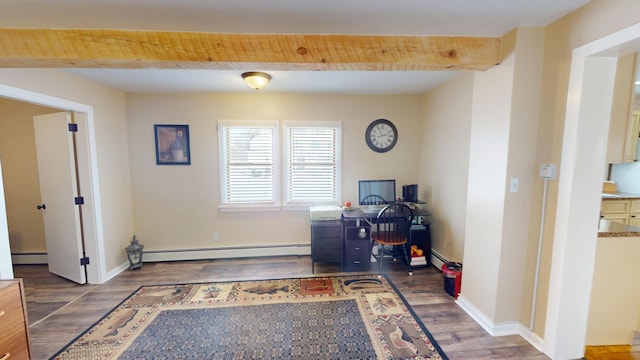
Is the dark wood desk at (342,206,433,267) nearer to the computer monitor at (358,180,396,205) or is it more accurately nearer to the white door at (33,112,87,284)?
the computer monitor at (358,180,396,205)

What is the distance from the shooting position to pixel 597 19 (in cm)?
153

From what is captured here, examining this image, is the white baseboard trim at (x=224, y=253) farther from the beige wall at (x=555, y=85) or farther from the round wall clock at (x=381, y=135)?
the beige wall at (x=555, y=85)

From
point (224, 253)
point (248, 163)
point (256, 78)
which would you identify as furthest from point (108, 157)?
point (256, 78)

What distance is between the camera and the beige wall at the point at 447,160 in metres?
2.84

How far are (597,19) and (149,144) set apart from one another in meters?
4.69

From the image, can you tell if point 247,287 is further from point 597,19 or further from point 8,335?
point 597,19

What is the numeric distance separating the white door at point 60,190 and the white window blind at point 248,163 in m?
1.65

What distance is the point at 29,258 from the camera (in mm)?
3520

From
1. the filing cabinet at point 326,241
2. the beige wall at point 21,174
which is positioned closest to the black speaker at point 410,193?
the filing cabinet at point 326,241

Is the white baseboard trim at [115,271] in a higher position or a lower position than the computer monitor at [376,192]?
lower

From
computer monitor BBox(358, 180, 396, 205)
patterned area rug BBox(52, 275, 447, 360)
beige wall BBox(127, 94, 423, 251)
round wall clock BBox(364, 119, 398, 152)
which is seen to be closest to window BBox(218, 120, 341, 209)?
beige wall BBox(127, 94, 423, 251)

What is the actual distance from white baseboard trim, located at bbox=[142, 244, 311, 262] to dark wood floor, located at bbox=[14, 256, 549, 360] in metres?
0.10

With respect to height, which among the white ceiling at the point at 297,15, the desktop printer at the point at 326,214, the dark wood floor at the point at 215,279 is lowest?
the dark wood floor at the point at 215,279

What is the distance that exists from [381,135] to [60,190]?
13.8ft
